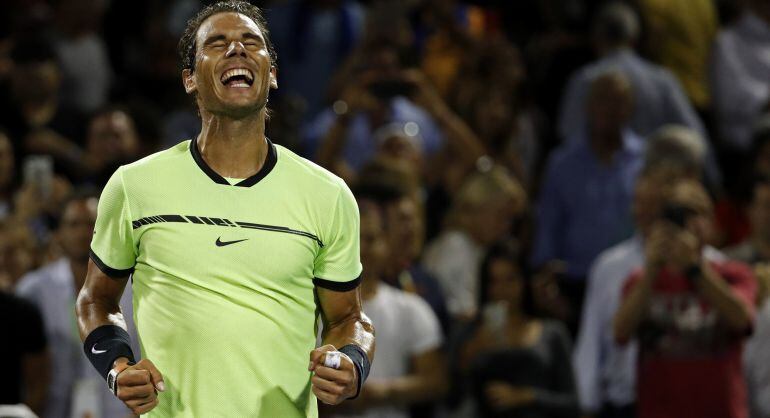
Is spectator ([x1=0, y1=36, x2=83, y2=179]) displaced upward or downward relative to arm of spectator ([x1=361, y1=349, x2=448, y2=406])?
upward

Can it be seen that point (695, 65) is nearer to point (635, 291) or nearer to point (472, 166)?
point (472, 166)

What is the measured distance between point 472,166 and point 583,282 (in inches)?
39.7

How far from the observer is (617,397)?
6992mm

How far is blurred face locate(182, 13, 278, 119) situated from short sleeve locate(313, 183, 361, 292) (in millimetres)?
332

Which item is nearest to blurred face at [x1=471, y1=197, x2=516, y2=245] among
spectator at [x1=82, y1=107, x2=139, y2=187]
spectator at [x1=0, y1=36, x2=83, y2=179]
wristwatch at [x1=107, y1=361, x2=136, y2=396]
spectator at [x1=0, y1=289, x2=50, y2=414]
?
spectator at [x1=82, y1=107, x2=139, y2=187]

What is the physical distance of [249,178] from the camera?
349cm

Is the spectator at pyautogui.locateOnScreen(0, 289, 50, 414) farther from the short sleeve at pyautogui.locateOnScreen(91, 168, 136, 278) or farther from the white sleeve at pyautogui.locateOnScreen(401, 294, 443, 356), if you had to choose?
the short sleeve at pyautogui.locateOnScreen(91, 168, 136, 278)

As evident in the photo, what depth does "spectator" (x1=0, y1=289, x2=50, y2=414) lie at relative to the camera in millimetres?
6141

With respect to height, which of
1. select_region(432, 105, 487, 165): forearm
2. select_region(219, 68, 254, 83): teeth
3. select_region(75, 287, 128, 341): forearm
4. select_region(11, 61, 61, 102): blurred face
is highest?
select_region(219, 68, 254, 83): teeth

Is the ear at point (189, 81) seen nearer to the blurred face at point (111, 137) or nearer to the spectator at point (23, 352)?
the spectator at point (23, 352)

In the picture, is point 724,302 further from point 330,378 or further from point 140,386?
point 140,386

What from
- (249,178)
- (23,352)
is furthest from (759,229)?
(249,178)

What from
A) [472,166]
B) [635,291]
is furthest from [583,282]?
[635,291]

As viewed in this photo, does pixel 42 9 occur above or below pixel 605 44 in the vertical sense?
above
